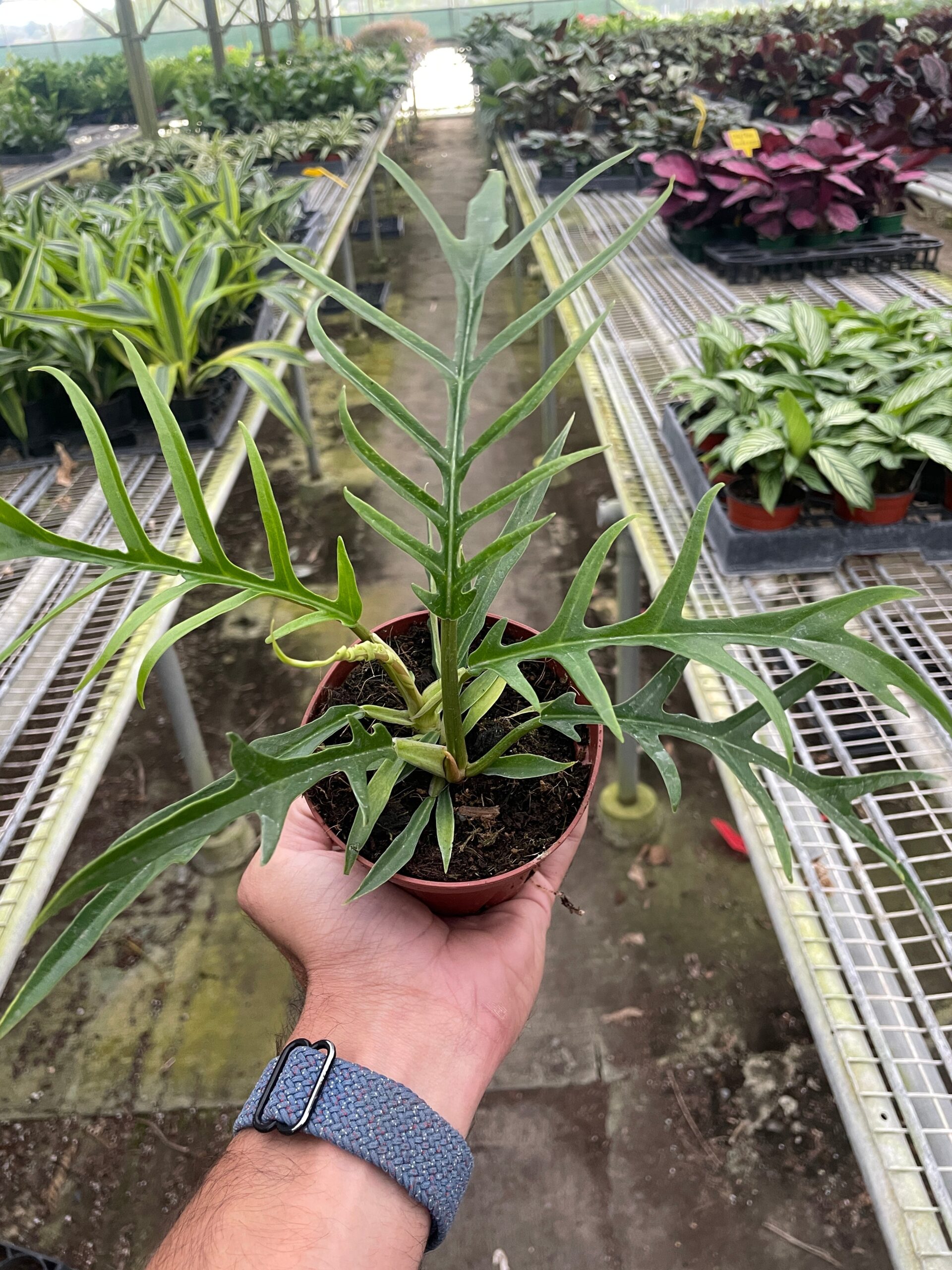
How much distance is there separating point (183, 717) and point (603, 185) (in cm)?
267

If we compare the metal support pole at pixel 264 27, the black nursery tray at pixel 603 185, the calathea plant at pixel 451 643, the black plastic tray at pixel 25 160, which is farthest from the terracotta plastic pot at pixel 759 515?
the metal support pole at pixel 264 27

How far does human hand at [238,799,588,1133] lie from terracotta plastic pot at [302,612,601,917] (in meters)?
0.02

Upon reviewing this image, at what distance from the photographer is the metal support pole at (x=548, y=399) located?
2.63 m

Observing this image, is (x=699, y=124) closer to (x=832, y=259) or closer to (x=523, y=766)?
(x=832, y=259)

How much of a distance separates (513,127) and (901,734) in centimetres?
448

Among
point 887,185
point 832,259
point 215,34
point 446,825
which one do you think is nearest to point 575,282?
point 446,825

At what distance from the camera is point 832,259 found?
221 cm

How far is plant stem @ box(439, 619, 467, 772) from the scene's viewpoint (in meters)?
0.57

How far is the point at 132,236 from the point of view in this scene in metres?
1.86

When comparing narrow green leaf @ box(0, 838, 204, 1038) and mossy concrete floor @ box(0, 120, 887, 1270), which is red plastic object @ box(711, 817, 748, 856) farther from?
narrow green leaf @ box(0, 838, 204, 1038)

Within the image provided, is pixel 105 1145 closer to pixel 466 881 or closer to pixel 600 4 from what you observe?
pixel 466 881

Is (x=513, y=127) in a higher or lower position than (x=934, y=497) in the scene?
higher

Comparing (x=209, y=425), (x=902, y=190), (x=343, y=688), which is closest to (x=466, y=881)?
(x=343, y=688)

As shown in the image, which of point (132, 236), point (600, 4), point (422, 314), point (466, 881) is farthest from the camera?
point (600, 4)
